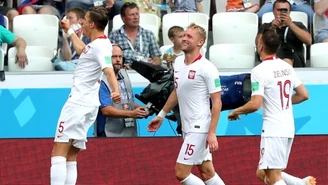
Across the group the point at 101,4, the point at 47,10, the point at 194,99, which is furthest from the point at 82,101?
the point at 47,10

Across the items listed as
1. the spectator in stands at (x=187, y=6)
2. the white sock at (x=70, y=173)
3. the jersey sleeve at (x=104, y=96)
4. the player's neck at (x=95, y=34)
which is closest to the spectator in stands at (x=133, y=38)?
the spectator in stands at (x=187, y=6)

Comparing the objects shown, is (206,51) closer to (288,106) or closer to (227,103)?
(227,103)

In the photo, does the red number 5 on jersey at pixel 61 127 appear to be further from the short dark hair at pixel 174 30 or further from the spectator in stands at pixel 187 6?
the spectator in stands at pixel 187 6

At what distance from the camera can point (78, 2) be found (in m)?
12.8

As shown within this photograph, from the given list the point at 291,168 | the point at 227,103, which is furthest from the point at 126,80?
the point at 291,168

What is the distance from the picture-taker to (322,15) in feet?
41.0

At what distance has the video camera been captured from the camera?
33.8 ft

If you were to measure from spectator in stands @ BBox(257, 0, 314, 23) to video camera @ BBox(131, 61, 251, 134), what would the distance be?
2480mm

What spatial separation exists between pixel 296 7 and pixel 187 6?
1.41 meters

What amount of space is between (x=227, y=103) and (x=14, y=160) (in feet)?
7.69

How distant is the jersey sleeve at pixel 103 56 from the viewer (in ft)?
29.9

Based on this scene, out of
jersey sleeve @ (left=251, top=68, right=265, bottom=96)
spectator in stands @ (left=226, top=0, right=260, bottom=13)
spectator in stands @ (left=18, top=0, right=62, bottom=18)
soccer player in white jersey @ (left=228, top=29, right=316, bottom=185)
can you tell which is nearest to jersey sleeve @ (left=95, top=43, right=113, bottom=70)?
soccer player in white jersey @ (left=228, top=29, right=316, bottom=185)

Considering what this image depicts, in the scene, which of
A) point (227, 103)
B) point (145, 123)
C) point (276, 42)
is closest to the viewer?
point (276, 42)

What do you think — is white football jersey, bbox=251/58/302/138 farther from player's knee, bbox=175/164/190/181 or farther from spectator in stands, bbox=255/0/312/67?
spectator in stands, bbox=255/0/312/67
